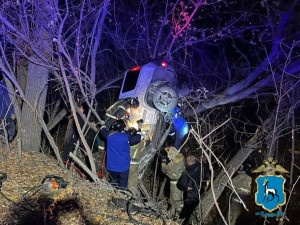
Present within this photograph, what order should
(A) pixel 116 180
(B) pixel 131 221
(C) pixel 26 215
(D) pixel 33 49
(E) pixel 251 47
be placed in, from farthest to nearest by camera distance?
(E) pixel 251 47 → (A) pixel 116 180 → (D) pixel 33 49 → (B) pixel 131 221 → (C) pixel 26 215

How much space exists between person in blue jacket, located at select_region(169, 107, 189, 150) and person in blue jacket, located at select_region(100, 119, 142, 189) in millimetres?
1089

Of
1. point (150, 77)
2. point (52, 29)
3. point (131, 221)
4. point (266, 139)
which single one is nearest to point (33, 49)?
point (52, 29)

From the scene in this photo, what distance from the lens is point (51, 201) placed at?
4406mm

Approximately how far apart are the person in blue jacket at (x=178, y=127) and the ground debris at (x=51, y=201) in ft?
9.83

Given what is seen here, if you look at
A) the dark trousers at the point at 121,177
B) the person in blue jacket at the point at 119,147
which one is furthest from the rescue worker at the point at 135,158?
the person in blue jacket at the point at 119,147

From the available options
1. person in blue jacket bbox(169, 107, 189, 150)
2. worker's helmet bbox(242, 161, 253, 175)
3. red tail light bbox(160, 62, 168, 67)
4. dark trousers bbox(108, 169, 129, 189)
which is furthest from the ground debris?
red tail light bbox(160, 62, 168, 67)

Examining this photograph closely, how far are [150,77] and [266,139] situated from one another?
10.6 ft

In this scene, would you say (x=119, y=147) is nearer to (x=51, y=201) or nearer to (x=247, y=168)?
(x=51, y=201)

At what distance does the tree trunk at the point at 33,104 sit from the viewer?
21.8 feet

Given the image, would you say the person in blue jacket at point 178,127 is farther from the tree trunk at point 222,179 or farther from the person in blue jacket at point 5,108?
the person in blue jacket at point 5,108

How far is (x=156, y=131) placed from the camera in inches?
301

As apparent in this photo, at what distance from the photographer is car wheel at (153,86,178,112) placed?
7145 millimetres

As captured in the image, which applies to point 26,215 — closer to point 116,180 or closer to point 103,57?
point 116,180

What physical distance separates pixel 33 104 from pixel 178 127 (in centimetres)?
341
